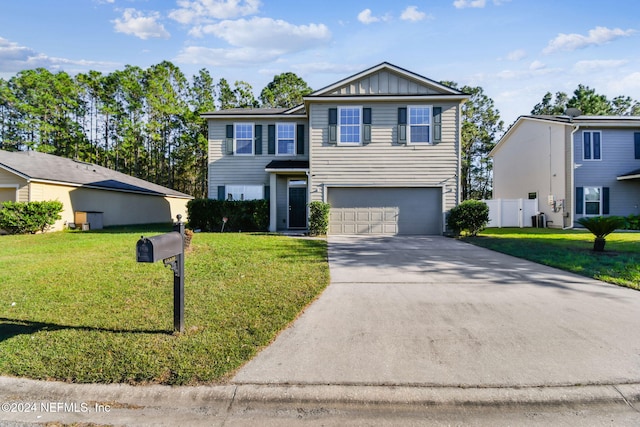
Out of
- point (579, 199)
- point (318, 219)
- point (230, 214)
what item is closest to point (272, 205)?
point (230, 214)

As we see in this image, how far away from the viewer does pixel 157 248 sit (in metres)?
3.22

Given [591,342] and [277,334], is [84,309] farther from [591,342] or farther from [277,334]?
[591,342]

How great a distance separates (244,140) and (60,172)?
986 centimetres

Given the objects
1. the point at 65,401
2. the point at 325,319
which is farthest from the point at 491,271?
the point at 65,401

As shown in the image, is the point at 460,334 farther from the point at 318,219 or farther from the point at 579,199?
the point at 579,199

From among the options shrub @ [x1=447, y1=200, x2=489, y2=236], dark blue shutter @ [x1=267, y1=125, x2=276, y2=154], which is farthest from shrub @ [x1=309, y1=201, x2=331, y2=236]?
shrub @ [x1=447, y1=200, x2=489, y2=236]

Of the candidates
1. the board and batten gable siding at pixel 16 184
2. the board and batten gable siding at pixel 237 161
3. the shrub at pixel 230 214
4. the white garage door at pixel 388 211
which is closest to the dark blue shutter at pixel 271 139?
the board and batten gable siding at pixel 237 161

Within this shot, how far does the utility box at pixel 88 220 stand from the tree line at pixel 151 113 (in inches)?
629

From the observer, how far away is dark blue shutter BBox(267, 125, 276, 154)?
16.1 meters

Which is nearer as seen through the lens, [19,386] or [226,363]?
[19,386]

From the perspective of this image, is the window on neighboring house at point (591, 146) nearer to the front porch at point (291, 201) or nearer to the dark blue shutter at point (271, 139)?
the front porch at point (291, 201)

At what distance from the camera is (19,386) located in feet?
9.23

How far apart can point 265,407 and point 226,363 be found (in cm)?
67

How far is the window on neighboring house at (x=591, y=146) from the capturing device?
17.1 metres
